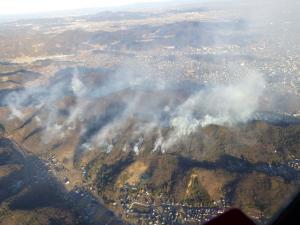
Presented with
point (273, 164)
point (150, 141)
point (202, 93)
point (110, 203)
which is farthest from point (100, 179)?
point (202, 93)

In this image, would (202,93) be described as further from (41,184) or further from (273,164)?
(41,184)

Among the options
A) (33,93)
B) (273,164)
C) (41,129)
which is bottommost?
(33,93)

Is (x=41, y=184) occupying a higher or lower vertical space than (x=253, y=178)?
lower

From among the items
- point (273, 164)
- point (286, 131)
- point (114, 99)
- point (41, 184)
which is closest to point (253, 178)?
point (273, 164)

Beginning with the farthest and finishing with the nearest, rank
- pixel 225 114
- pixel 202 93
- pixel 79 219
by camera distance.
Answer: pixel 202 93
pixel 225 114
pixel 79 219

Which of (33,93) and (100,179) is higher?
(100,179)

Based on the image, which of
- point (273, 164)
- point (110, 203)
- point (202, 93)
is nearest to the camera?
point (110, 203)

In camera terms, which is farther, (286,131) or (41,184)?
(286,131)

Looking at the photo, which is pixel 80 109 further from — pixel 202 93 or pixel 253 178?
pixel 253 178

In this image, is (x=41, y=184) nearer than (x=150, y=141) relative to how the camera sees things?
Yes
